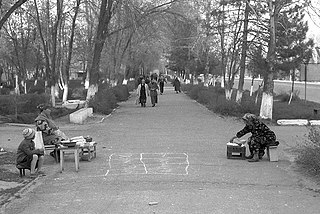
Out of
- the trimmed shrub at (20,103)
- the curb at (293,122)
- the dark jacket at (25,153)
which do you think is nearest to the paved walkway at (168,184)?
the dark jacket at (25,153)

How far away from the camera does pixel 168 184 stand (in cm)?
805

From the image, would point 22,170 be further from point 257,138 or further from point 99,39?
point 99,39

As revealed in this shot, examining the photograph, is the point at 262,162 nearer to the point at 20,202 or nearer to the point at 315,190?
the point at 315,190

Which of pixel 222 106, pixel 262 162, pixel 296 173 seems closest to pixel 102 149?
pixel 262 162

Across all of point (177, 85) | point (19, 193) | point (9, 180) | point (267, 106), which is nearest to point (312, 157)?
point (19, 193)

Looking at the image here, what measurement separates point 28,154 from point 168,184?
2700mm

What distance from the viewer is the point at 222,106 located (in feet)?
72.9

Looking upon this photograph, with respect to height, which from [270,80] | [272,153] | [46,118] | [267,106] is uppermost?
[270,80]

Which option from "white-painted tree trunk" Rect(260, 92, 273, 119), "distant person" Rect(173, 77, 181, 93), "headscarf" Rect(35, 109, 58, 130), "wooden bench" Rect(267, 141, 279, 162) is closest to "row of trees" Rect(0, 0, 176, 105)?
"distant person" Rect(173, 77, 181, 93)

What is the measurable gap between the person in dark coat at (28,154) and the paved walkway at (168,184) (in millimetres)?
381

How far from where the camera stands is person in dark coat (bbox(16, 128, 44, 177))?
29.3 feet

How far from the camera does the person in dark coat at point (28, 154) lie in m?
8.94

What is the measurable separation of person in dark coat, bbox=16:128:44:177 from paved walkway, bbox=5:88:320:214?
381 millimetres

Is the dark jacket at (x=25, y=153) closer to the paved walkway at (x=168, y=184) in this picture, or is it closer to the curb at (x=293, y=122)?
the paved walkway at (x=168, y=184)
